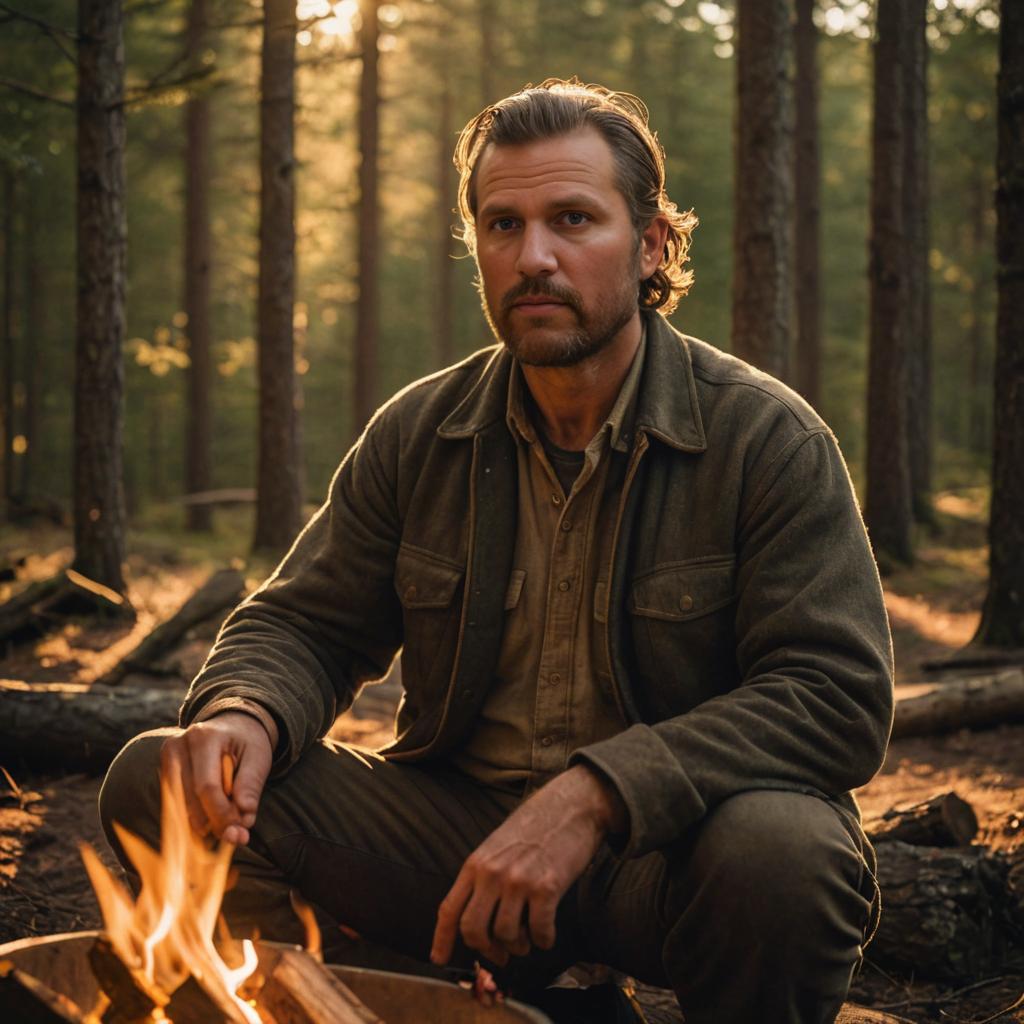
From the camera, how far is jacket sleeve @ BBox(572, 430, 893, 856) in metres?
2.48

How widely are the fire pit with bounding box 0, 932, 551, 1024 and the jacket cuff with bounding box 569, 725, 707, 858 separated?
43 cm

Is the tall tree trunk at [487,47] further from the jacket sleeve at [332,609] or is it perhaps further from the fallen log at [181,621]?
the jacket sleeve at [332,609]

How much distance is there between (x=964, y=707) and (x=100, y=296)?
296 inches

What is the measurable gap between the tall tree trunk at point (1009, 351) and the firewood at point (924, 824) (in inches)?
171

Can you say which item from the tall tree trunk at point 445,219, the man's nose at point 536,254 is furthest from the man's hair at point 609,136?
the tall tree trunk at point 445,219

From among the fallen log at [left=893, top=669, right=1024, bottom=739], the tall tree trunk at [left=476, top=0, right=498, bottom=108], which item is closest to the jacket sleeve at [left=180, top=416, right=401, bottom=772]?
the fallen log at [left=893, top=669, right=1024, bottom=739]

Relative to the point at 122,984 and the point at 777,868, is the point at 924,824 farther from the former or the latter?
the point at 122,984

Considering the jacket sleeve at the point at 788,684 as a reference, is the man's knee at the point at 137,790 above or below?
below

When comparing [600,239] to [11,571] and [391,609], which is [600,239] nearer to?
[391,609]

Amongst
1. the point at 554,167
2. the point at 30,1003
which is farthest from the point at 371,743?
the point at 30,1003

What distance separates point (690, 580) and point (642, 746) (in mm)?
565

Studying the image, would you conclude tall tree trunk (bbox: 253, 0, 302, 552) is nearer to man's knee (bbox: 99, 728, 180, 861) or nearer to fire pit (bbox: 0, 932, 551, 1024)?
man's knee (bbox: 99, 728, 180, 861)

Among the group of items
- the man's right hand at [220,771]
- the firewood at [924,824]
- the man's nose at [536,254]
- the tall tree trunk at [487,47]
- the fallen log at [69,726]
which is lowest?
the firewood at [924,824]

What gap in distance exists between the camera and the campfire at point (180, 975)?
6.72 ft
